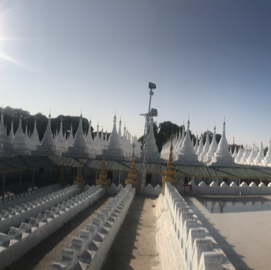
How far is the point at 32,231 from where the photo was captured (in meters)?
9.42

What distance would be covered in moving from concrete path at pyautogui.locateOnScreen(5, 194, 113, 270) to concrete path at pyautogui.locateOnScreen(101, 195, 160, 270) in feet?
7.22

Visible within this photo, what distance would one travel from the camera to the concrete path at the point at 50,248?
Answer: 8031 mm

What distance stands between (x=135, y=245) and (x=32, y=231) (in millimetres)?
4505

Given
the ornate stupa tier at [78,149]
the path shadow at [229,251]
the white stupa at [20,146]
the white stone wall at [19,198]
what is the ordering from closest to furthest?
1. the path shadow at [229,251]
2. the white stone wall at [19,198]
3. the white stupa at [20,146]
4. the ornate stupa tier at [78,149]

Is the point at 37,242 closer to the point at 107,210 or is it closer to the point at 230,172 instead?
the point at 107,210

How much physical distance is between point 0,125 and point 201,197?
2718 centimetres

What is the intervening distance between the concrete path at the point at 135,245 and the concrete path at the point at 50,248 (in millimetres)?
2202

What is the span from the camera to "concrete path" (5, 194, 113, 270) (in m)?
8.03

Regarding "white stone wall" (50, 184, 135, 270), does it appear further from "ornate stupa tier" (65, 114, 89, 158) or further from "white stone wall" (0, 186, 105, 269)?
"ornate stupa tier" (65, 114, 89, 158)

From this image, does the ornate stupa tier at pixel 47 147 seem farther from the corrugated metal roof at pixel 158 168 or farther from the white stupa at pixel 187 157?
the white stupa at pixel 187 157

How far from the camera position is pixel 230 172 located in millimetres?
23922

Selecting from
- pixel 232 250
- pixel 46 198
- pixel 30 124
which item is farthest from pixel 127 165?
pixel 30 124

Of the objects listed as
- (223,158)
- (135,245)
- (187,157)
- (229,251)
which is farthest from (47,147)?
(229,251)

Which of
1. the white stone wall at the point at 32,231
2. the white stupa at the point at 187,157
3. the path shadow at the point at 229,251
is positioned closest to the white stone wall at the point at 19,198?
the white stone wall at the point at 32,231
